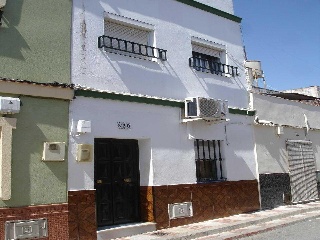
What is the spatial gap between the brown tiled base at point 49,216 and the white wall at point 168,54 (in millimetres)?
2668

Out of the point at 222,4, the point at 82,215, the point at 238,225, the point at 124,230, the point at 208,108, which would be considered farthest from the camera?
the point at 222,4

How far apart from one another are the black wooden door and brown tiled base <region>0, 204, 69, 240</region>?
3.65ft

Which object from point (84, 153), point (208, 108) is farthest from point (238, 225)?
point (84, 153)

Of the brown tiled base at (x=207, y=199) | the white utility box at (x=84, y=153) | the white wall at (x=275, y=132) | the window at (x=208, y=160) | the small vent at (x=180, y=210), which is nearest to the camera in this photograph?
the white utility box at (x=84, y=153)

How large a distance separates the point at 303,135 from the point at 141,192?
25.3 feet

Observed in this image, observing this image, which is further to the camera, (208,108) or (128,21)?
(208,108)

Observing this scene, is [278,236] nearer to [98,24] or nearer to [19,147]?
[19,147]

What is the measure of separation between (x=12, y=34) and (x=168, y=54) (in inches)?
160

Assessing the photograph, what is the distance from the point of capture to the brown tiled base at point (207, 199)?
8.10 m

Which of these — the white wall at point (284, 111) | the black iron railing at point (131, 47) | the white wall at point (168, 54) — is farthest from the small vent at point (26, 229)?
the white wall at point (284, 111)

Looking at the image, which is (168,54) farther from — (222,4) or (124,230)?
(124,230)

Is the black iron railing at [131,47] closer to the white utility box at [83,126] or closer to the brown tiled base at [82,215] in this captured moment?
the white utility box at [83,126]

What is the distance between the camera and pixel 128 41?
8.45 meters

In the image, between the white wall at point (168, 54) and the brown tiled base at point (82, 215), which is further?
the white wall at point (168, 54)
